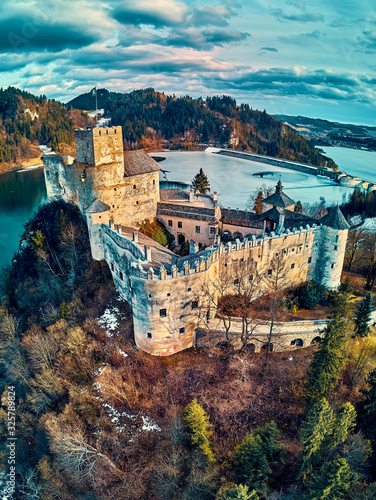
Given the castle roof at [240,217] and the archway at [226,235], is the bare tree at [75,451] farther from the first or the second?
the castle roof at [240,217]

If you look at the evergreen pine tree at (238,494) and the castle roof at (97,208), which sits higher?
the castle roof at (97,208)

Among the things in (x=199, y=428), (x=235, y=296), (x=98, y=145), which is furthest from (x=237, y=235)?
(x=199, y=428)

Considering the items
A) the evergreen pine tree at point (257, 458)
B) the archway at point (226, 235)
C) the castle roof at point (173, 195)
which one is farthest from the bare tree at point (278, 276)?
the castle roof at point (173, 195)

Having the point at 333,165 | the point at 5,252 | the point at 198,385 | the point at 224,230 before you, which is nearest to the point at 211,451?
the point at 198,385

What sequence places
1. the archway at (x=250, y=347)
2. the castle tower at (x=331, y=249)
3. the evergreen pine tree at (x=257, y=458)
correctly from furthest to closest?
the castle tower at (x=331, y=249)
the archway at (x=250, y=347)
the evergreen pine tree at (x=257, y=458)

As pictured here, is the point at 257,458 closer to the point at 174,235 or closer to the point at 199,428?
the point at 199,428

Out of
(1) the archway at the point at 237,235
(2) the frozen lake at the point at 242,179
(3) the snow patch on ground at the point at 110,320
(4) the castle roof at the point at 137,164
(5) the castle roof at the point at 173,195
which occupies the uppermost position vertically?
(4) the castle roof at the point at 137,164

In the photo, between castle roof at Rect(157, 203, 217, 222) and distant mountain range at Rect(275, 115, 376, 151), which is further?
distant mountain range at Rect(275, 115, 376, 151)

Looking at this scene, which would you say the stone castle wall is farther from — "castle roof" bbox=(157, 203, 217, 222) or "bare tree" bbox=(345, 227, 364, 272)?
"castle roof" bbox=(157, 203, 217, 222)

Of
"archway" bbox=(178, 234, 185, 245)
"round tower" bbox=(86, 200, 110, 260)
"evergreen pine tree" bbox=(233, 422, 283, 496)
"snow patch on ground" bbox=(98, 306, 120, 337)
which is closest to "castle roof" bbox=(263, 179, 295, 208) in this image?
"archway" bbox=(178, 234, 185, 245)
